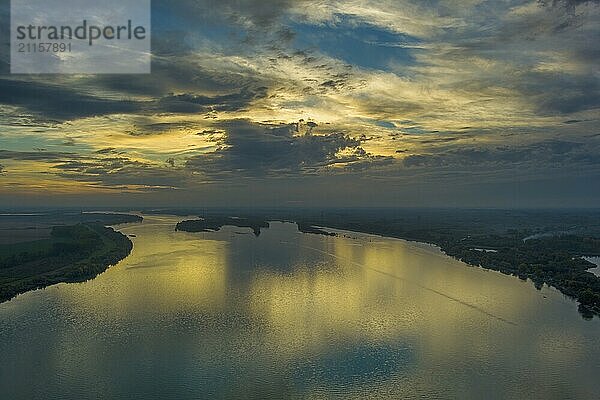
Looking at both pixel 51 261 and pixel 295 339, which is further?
pixel 51 261

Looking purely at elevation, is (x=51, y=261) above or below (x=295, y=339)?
above

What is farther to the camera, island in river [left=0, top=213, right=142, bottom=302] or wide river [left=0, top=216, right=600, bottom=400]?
island in river [left=0, top=213, right=142, bottom=302]

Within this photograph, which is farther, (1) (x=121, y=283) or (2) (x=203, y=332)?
(1) (x=121, y=283)

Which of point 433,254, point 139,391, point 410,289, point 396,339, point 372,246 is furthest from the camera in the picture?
point 372,246

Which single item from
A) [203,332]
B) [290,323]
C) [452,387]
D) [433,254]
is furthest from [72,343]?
[433,254]

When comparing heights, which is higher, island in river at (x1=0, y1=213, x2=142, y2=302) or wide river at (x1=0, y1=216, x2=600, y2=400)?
island in river at (x1=0, y1=213, x2=142, y2=302)

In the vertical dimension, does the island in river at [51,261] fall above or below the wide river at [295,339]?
above

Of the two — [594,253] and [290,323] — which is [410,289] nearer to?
[290,323]

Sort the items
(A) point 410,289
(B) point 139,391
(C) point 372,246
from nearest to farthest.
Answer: (B) point 139,391 < (A) point 410,289 < (C) point 372,246
